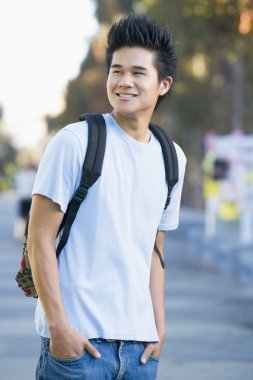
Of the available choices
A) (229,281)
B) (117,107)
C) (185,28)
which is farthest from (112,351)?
(185,28)

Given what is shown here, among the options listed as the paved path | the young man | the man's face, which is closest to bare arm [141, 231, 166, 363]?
the young man

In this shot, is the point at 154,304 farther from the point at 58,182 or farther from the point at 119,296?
the point at 58,182

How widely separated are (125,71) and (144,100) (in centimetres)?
11

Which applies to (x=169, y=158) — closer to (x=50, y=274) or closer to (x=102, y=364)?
(x=50, y=274)

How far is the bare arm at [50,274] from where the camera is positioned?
3137mm

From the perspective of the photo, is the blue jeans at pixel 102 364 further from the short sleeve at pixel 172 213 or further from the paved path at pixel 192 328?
the paved path at pixel 192 328

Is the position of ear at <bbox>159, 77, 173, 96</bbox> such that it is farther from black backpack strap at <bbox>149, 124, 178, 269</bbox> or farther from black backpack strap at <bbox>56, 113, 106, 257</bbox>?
black backpack strap at <bbox>56, 113, 106, 257</bbox>

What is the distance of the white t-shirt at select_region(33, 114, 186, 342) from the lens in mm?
3193

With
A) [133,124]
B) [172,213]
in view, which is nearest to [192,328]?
[172,213]

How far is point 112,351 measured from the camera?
3270 mm

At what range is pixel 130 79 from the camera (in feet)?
11.0

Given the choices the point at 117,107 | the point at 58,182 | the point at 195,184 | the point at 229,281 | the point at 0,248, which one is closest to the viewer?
the point at 58,182

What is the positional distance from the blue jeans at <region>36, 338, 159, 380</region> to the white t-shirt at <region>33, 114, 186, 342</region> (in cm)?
3

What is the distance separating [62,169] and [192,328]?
664 cm
